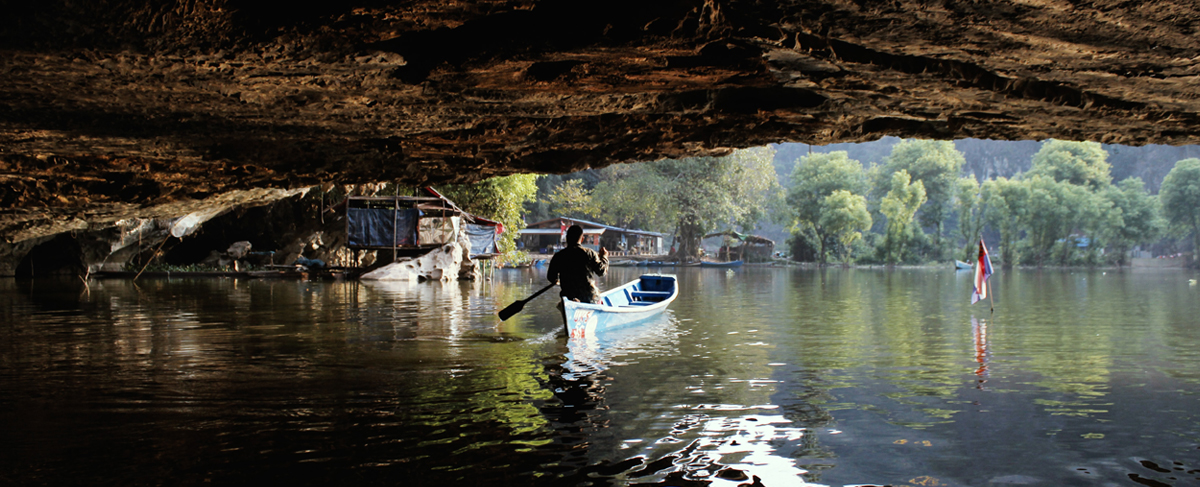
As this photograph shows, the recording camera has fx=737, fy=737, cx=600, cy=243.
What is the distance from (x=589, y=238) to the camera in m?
52.9

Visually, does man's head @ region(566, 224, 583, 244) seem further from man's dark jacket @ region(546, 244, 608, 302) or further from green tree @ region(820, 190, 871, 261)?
green tree @ region(820, 190, 871, 261)

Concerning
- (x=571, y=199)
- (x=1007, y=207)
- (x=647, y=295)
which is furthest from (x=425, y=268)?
(x=1007, y=207)

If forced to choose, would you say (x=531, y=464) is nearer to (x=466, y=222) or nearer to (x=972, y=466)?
(x=972, y=466)

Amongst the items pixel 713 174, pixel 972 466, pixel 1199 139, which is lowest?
pixel 972 466

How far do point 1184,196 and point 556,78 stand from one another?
210ft

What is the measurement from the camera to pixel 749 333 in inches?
438

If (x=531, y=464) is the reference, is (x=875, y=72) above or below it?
above

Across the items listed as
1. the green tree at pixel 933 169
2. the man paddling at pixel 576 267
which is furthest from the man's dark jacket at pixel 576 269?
the green tree at pixel 933 169

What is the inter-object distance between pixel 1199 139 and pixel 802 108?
3997mm

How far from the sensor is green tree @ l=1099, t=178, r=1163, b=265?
53406 millimetres

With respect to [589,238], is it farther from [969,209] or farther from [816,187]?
[969,209]

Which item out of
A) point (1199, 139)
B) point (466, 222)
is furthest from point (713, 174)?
point (1199, 139)

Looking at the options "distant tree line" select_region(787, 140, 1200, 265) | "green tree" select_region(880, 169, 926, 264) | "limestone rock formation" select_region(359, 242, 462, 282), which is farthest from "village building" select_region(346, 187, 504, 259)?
"green tree" select_region(880, 169, 926, 264)

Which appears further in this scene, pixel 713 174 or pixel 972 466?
pixel 713 174
